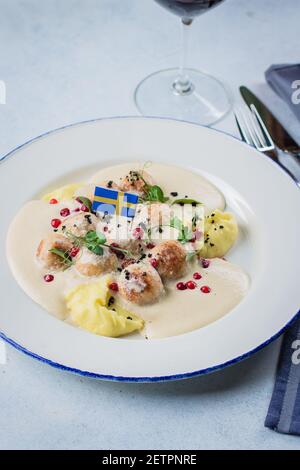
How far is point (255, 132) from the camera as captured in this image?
3.01m

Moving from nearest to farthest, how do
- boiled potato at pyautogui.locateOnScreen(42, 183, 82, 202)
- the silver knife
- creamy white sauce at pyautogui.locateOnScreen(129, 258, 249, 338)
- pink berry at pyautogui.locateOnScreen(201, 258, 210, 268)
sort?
creamy white sauce at pyautogui.locateOnScreen(129, 258, 249, 338) < pink berry at pyautogui.locateOnScreen(201, 258, 210, 268) < boiled potato at pyautogui.locateOnScreen(42, 183, 82, 202) < the silver knife

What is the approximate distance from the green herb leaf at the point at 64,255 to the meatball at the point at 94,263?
31 millimetres

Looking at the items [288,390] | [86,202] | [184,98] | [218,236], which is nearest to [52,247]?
Answer: [86,202]

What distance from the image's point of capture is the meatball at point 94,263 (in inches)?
92.4

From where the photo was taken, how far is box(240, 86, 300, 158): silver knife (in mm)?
2920

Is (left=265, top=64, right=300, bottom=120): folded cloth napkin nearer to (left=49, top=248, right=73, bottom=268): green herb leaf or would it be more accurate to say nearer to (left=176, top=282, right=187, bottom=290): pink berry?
(left=176, top=282, right=187, bottom=290): pink berry

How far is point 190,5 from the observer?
276 centimetres

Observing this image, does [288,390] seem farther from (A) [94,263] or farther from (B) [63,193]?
(B) [63,193]

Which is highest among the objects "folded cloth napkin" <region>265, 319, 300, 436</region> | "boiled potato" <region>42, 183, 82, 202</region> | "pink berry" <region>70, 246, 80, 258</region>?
"boiled potato" <region>42, 183, 82, 202</region>

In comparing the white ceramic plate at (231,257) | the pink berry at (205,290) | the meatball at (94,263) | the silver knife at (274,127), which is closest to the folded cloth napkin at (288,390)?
the white ceramic plate at (231,257)

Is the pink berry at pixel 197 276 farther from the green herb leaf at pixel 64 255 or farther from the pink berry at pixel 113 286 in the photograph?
the green herb leaf at pixel 64 255

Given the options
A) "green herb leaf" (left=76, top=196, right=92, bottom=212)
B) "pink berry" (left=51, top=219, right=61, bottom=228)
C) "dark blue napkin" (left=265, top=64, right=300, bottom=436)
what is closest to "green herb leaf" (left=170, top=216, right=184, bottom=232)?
"green herb leaf" (left=76, top=196, right=92, bottom=212)

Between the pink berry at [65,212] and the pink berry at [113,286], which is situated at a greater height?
the pink berry at [65,212]

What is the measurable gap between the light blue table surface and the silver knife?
0.55ft
